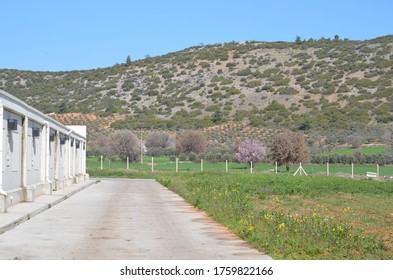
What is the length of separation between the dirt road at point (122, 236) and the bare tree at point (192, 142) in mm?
65792

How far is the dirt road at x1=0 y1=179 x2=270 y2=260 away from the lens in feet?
49.0

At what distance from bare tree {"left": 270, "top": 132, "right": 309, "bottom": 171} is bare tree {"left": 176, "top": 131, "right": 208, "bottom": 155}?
67.0 ft

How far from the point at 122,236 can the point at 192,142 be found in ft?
250

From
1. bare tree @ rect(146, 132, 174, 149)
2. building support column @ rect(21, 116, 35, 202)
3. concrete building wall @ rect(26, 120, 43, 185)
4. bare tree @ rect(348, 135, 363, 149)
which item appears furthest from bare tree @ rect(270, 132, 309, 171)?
building support column @ rect(21, 116, 35, 202)

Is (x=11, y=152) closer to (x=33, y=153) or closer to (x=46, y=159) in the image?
(x=33, y=153)

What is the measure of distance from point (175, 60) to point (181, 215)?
388 feet

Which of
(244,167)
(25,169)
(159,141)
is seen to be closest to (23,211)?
(25,169)

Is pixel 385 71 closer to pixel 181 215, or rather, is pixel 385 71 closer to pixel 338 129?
pixel 338 129

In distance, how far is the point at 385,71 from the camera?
113688 millimetres

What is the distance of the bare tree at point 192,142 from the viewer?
309ft

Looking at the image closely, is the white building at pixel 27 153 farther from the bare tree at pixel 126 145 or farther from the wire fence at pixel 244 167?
the bare tree at pixel 126 145

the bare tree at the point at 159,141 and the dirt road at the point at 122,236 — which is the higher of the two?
the bare tree at the point at 159,141

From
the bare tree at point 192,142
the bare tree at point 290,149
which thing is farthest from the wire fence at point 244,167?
the bare tree at point 192,142
